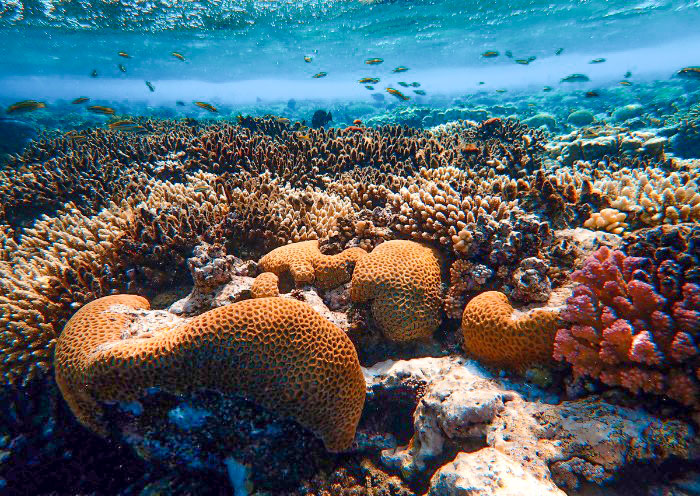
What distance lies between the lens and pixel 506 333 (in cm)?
283

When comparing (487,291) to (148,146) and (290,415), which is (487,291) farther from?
(148,146)

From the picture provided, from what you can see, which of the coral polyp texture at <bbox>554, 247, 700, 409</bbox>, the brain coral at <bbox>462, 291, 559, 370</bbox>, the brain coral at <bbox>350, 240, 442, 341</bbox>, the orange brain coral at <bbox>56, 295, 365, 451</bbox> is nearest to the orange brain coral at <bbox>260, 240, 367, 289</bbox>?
the brain coral at <bbox>350, 240, 442, 341</bbox>

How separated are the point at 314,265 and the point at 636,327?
301cm

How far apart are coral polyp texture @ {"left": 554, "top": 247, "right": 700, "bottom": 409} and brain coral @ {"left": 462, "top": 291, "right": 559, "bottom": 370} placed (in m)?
0.15

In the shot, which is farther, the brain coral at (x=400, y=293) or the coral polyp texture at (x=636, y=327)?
the brain coral at (x=400, y=293)

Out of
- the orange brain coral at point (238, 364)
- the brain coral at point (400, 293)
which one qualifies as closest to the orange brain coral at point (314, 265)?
the brain coral at point (400, 293)

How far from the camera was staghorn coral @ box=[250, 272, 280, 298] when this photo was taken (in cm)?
334

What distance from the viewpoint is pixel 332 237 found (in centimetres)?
423

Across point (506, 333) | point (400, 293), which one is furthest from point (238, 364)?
point (506, 333)

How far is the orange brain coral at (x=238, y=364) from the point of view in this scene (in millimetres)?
2445

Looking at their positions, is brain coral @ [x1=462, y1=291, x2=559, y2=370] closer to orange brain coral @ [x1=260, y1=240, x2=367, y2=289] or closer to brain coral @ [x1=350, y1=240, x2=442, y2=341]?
brain coral @ [x1=350, y1=240, x2=442, y2=341]

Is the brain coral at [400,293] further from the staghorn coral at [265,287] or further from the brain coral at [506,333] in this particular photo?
the staghorn coral at [265,287]

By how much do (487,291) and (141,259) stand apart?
4.30 meters

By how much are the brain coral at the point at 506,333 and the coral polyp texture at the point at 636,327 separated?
0.15m
